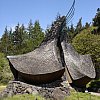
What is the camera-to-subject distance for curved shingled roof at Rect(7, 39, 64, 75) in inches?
721

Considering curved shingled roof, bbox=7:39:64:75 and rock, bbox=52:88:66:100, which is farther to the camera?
curved shingled roof, bbox=7:39:64:75

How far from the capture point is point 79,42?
36.5 m

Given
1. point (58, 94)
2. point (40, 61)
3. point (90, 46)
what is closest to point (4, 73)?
point (90, 46)

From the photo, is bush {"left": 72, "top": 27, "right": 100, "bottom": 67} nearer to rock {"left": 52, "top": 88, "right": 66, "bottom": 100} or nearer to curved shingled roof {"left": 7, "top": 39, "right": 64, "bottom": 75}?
curved shingled roof {"left": 7, "top": 39, "right": 64, "bottom": 75}

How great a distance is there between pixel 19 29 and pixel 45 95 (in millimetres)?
62654

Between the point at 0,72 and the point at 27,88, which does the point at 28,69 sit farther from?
the point at 0,72

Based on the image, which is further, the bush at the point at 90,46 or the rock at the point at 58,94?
the bush at the point at 90,46

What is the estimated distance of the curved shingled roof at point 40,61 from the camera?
18309mm

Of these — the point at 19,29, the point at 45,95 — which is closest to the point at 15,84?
the point at 45,95

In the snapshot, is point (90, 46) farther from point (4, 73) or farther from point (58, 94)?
point (58, 94)

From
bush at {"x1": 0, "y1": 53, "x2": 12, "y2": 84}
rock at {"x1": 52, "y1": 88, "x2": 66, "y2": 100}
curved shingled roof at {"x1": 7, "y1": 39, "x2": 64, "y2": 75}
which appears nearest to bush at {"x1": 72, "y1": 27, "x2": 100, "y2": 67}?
bush at {"x1": 0, "y1": 53, "x2": 12, "y2": 84}

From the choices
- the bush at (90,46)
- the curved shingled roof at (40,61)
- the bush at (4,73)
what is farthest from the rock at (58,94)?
the bush at (4,73)

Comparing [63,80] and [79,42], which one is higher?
[79,42]

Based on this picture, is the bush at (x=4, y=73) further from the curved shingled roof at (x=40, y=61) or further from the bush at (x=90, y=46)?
the curved shingled roof at (x=40, y=61)
